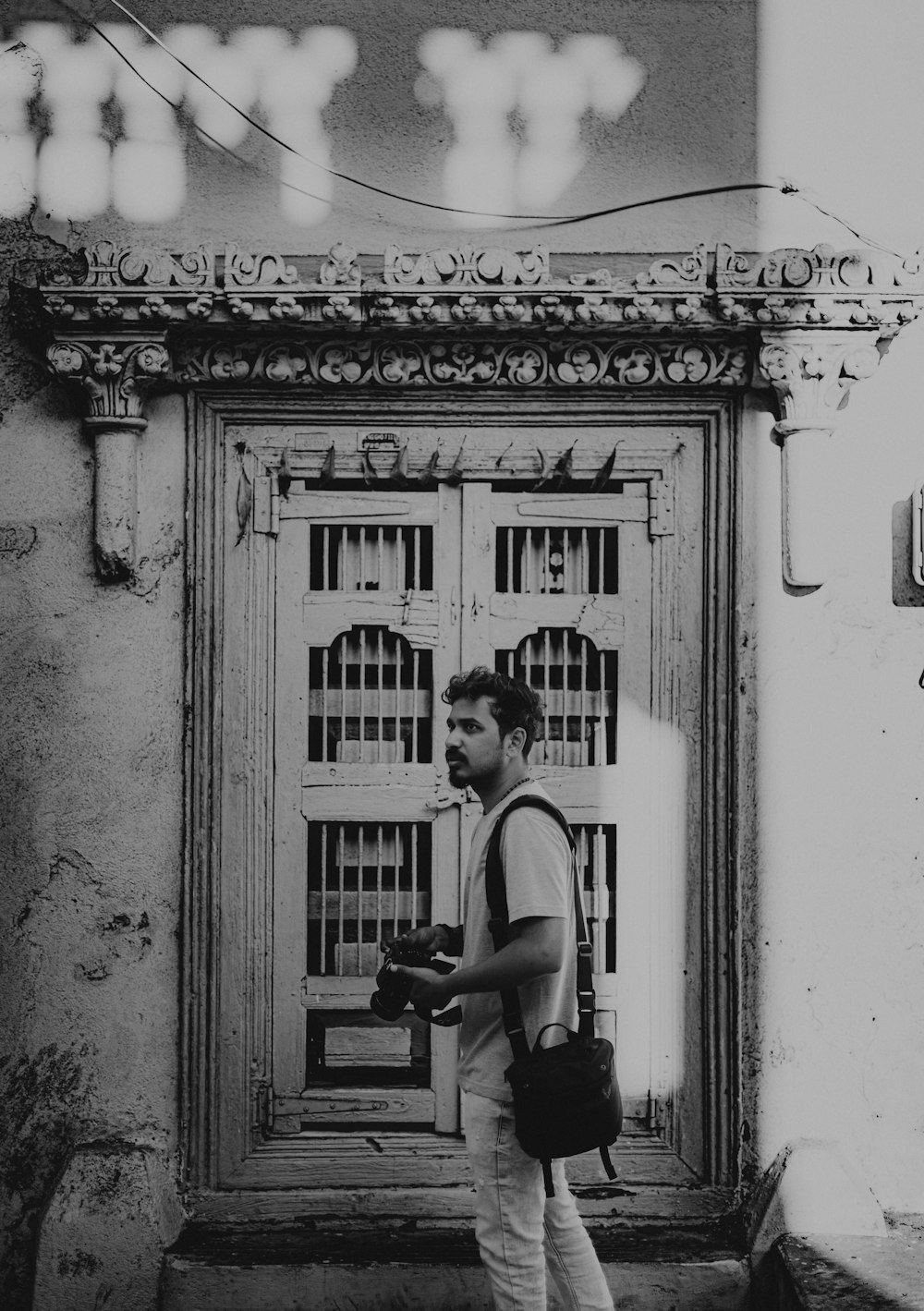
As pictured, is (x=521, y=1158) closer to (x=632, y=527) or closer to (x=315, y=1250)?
(x=315, y=1250)

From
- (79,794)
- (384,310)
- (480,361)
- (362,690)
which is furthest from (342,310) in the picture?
(79,794)

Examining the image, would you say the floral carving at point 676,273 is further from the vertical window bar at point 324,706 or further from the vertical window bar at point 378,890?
the vertical window bar at point 378,890

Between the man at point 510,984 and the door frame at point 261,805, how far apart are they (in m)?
1.06

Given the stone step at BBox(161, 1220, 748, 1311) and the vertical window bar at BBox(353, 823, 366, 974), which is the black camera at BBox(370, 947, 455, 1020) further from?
the stone step at BBox(161, 1220, 748, 1311)

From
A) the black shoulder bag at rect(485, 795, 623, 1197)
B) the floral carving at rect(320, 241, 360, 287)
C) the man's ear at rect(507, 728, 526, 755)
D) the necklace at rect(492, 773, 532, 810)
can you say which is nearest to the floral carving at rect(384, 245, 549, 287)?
the floral carving at rect(320, 241, 360, 287)

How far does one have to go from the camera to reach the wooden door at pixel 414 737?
13.9ft

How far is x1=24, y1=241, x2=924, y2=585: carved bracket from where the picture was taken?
3994 millimetres

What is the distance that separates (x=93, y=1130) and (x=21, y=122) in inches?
130

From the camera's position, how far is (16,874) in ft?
13.6

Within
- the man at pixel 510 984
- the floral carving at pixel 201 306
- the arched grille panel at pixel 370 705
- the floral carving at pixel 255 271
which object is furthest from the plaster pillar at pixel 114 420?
the man at pixel 510 984

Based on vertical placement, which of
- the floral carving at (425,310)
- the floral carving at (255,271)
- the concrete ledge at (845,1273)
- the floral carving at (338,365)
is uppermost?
the floral carving at (255,271)

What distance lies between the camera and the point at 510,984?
296cm

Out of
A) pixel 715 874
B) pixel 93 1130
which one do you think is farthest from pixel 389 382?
pixel 93 1130

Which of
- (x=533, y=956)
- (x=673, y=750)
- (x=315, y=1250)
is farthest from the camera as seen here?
(x=673, y=750)
